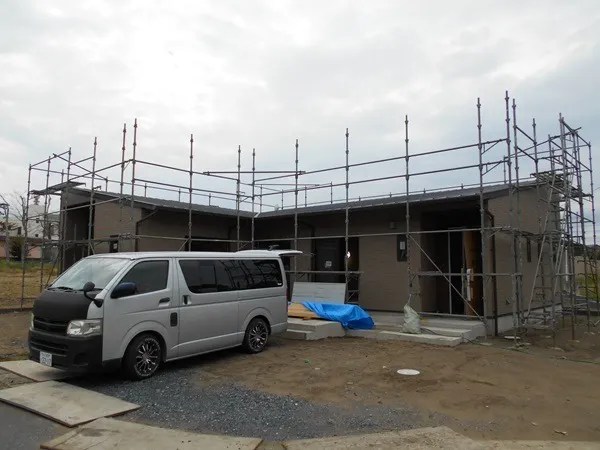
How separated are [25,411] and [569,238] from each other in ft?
40.0

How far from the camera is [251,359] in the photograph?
316 inches

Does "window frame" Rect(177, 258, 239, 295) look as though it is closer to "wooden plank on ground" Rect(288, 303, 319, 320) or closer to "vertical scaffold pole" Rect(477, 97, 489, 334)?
"wooden plank on ground" Rect(288, 303, 319, 320)

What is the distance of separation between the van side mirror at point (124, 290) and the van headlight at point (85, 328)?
422mm

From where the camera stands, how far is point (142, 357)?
6.54 meters

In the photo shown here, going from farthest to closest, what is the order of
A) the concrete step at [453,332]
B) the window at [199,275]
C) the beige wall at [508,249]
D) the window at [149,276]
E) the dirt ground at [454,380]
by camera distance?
the beige wall at [508,249]
the concrete step at [453,332]
the window at [199,275]
the window at [149,276]
the dirt ground at [454,380]

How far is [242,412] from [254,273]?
3734mm

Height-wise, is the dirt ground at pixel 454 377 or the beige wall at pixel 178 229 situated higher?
the beige wall at pixel 178 229

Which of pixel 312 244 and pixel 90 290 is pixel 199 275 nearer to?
pixel 90 290

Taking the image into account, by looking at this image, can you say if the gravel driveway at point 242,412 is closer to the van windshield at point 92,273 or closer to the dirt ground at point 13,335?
the van windshield at point 92,273

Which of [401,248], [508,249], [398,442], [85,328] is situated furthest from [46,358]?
[508,249]

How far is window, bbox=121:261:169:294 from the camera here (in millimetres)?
6706

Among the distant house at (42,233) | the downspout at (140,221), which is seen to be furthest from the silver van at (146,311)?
the distant house at (42,233)

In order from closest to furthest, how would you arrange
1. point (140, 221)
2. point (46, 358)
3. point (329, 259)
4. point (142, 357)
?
1. point (46, 358)
2. point (142, 357)
3. point (140, 221)
4. point (329, 259)

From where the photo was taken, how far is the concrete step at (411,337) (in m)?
9.12
